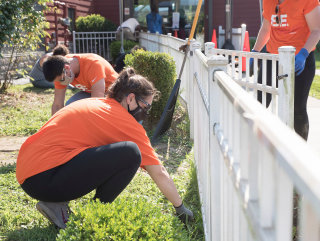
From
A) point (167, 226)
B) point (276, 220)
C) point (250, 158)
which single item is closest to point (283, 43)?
point (167, 226)

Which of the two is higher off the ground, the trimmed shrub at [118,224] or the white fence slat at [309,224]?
the white fence slat at [309,224]

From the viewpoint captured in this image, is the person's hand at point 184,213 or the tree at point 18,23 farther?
the tree at point 18,23

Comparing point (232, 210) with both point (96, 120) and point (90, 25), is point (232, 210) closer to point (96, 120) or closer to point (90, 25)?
point (96, 120)

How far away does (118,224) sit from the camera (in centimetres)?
206

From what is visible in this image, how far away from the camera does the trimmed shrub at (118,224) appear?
2025mm

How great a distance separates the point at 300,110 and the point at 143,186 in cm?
151

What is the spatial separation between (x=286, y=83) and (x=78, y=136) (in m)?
1.48

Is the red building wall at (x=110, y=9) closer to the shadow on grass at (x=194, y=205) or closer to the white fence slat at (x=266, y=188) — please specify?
the shadow on grass at (x=194, y=205)

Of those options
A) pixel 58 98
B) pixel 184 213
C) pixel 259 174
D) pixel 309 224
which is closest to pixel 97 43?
pixel 58 98

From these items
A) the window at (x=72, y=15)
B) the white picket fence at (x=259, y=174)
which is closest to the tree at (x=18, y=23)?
the white picket fence at (x=259, y=174)

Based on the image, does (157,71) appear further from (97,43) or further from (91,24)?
(97,43)

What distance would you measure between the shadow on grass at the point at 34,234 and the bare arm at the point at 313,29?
7.99 ft

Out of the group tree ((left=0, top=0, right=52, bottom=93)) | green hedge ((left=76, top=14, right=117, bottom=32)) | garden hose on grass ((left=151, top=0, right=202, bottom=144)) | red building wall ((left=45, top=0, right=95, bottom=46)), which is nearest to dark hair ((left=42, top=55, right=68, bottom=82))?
garden hose on grass ((left=151, top=0, right=202, bottom=144))

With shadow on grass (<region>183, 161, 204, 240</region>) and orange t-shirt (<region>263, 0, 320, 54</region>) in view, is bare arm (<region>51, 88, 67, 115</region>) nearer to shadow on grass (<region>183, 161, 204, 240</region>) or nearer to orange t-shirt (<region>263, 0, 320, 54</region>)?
shadow on grass (<region>183, 161, 204, 240</region>)
